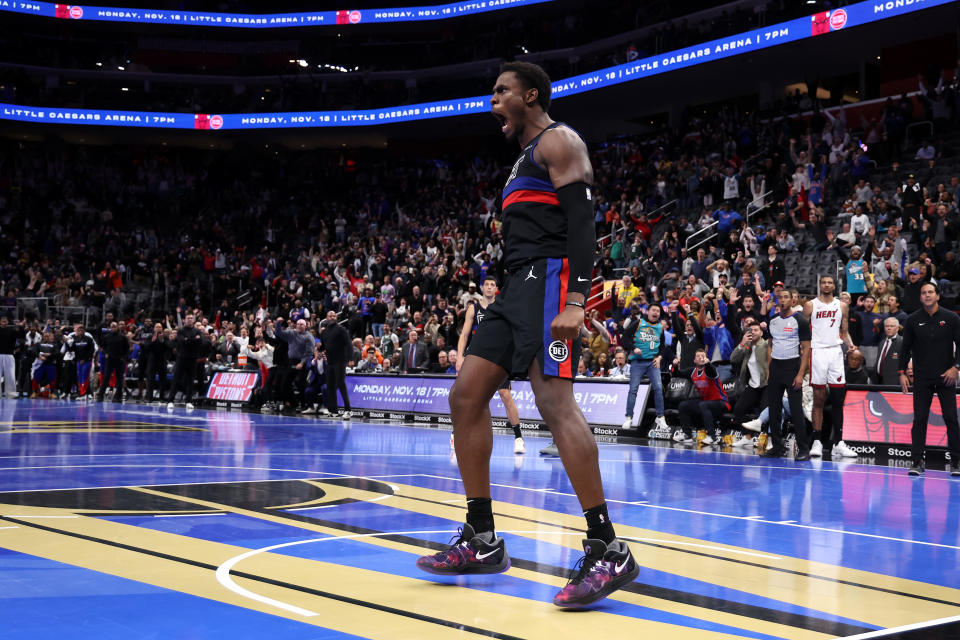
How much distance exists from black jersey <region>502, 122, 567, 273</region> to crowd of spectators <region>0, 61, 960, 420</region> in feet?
21.6

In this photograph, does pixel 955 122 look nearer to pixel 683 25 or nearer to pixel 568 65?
pixel 683 25

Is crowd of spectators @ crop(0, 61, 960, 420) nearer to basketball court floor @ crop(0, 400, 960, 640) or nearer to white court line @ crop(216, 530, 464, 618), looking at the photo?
basketball court floor @ crop(0, 400, 960, 640)

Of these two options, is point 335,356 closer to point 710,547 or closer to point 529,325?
point 710,547

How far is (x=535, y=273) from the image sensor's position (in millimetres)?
4246

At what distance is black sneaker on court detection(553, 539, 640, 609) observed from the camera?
3.77 m

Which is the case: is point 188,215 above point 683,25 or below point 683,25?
below

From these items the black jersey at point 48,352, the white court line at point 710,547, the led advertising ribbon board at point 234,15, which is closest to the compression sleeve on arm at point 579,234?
the white court line at point 710,547

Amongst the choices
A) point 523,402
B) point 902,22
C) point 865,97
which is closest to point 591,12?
point 865,97

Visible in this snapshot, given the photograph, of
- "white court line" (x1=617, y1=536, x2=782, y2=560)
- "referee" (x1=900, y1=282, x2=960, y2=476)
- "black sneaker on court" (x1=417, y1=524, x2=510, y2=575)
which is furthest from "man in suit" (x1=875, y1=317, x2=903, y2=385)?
"black sneaker on court" (x1=417, y1=524, x2=510, y2=575)

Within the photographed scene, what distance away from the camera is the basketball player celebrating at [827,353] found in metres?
11.6

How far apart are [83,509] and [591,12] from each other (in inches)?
1276

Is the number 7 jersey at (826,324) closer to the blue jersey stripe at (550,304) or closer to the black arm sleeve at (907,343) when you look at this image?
the black arm sleeve at (907,343)

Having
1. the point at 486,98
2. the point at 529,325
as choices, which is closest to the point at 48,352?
the point at 486,98

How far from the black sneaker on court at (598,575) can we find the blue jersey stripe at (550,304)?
2.43 ft
